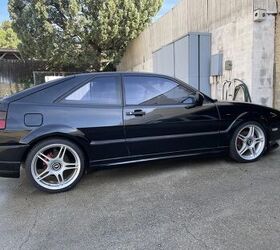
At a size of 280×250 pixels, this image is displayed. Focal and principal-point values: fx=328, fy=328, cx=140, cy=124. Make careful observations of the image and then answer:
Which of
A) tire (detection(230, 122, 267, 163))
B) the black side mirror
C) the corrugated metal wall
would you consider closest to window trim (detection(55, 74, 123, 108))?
the black side mirror

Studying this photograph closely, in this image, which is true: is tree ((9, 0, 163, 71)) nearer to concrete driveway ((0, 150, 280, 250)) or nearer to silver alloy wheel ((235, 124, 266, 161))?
silver alloy wheel ((235, 124, 266, 161))

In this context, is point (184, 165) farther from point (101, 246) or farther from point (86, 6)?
point (86, 6)

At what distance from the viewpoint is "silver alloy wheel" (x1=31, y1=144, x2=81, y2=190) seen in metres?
3.84

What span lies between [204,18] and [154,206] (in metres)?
7.94

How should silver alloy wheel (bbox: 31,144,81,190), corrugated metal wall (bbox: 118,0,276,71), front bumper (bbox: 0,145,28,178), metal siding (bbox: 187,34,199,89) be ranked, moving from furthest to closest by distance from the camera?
metal siding (bbox: 187,34,199,89)
corrugated metal wall (bbox: 118,0,276,71)
silver alloy wheel (bbox: 31,144,81,190)
front bumper (bbox: 0,145,28,178)

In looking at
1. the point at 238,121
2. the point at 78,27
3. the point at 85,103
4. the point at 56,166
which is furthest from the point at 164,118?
the point at 78,27

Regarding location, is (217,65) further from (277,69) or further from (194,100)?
(194,100)

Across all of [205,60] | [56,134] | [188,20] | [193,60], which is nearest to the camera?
[56,134]

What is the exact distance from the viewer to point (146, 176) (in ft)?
14.3

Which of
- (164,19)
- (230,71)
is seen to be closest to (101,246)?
(230,71)

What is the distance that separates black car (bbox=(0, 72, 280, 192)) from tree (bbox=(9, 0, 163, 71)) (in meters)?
14.3

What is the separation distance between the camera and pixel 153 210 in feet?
10.8

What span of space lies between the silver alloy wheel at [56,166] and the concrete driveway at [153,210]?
0.16 m

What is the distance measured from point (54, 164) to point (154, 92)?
1.57 meters
